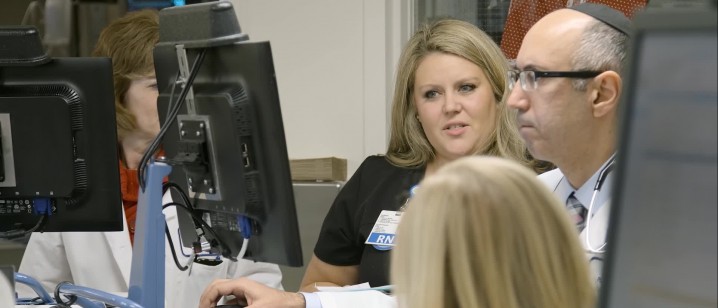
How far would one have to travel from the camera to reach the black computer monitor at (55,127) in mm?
2104

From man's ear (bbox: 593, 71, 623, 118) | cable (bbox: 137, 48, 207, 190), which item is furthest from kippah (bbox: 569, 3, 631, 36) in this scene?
cable (bbox: 137, 48, 207, 190)

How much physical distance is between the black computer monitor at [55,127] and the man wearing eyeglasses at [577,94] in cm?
93

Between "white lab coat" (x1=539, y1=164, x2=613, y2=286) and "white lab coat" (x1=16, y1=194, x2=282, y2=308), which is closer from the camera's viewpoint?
"white lab coat" (x1=539, y1=164, x2=613, y2=286)

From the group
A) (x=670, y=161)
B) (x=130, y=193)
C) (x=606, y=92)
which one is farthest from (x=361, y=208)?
(x=670, y=161)

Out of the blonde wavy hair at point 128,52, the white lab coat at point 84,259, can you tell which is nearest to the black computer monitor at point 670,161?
the white lab coat at point 84,259

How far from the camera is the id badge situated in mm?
2820

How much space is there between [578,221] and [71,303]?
1.11 m

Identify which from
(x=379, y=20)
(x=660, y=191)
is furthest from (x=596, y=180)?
(x=379, y=20)

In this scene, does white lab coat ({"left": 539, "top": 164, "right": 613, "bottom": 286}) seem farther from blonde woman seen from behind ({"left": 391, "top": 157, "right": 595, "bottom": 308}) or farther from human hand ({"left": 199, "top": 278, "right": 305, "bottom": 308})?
blonde woman seen from behind ({"left": 391, "top": 157, "right": 595, "bottom": 308})

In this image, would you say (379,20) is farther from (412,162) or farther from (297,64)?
(412,162)

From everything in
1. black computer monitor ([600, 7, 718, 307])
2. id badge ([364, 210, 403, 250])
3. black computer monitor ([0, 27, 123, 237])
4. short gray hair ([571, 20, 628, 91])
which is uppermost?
black computer monitor ([600, 7, 718, 307])

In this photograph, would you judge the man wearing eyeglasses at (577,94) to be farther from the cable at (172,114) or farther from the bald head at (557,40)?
the cable at (172,114)

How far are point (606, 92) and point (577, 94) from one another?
0.20 feet

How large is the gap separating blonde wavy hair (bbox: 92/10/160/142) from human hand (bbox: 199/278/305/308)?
35.8 inches
